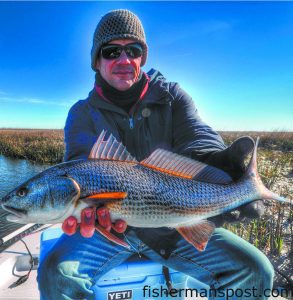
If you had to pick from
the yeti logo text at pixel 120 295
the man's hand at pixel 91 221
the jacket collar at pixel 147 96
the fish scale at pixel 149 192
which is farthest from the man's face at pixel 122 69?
the yeti logo text at pixel 120 295

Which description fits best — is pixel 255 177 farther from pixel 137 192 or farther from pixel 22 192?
pixel 22 192

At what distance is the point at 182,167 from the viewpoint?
9.22ft

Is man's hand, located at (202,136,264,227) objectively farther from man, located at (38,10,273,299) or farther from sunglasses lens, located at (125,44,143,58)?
sunglasses lens, located at (125,44,143,58)

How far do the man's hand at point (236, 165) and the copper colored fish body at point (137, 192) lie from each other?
0.09 meters

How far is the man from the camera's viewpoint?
2.81 meters

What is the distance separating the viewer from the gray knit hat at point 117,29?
3.68 m

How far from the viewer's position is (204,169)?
287cm

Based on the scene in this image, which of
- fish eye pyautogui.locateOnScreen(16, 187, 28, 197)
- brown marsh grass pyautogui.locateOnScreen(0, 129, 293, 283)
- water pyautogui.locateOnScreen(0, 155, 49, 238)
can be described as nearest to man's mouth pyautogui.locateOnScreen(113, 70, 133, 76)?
fish eye pyautogui.locateOnScreen(16, 187, 28, 197)

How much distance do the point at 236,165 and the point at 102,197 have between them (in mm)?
1513

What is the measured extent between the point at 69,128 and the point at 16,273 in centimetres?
254

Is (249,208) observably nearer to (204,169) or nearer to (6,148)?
(204,169)

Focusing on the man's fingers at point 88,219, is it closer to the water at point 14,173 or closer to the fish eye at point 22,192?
the fish eye at point 22,192

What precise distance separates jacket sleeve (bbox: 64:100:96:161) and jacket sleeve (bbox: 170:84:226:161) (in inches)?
43.2

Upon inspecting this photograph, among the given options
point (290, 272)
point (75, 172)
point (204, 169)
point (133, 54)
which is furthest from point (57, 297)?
point (290, 272)
